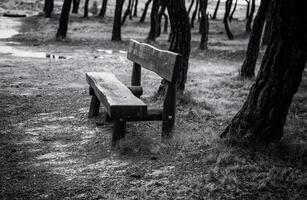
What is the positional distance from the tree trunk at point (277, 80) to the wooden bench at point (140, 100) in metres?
0.94

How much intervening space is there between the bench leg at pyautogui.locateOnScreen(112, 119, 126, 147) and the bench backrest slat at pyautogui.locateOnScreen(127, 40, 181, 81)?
0.85 meters

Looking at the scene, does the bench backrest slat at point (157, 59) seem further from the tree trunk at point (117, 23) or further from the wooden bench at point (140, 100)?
the tree trunk at point (117, 23)

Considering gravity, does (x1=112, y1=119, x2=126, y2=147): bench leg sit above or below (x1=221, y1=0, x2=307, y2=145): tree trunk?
below

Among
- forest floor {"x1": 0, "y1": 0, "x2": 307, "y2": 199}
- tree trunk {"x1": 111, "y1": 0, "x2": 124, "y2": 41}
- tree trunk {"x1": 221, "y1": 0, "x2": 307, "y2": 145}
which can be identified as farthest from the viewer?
tree trunk {"x1": 111, "y1": 0, "x2": 124, "y2": 41}

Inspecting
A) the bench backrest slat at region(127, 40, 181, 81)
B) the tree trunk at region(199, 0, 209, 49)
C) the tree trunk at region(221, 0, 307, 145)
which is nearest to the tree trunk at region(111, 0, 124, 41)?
the tree trunk at region(199, 0, 209, 49)

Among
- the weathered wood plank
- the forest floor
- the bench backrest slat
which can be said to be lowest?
the forest floor

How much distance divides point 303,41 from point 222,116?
2745 mm

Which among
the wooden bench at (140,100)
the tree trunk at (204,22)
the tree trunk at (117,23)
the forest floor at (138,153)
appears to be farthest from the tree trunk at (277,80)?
A: the tree trunk at (117,23)

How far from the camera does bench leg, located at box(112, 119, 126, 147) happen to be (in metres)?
4.78

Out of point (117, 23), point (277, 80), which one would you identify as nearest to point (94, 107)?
point (277, 80)

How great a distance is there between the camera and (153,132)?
18.4 feet

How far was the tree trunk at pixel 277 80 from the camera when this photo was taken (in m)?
4.03

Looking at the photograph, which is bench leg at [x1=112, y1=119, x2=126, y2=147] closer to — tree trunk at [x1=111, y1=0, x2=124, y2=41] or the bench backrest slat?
the bench backrest slat

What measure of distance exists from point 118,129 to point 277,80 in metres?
2.07
